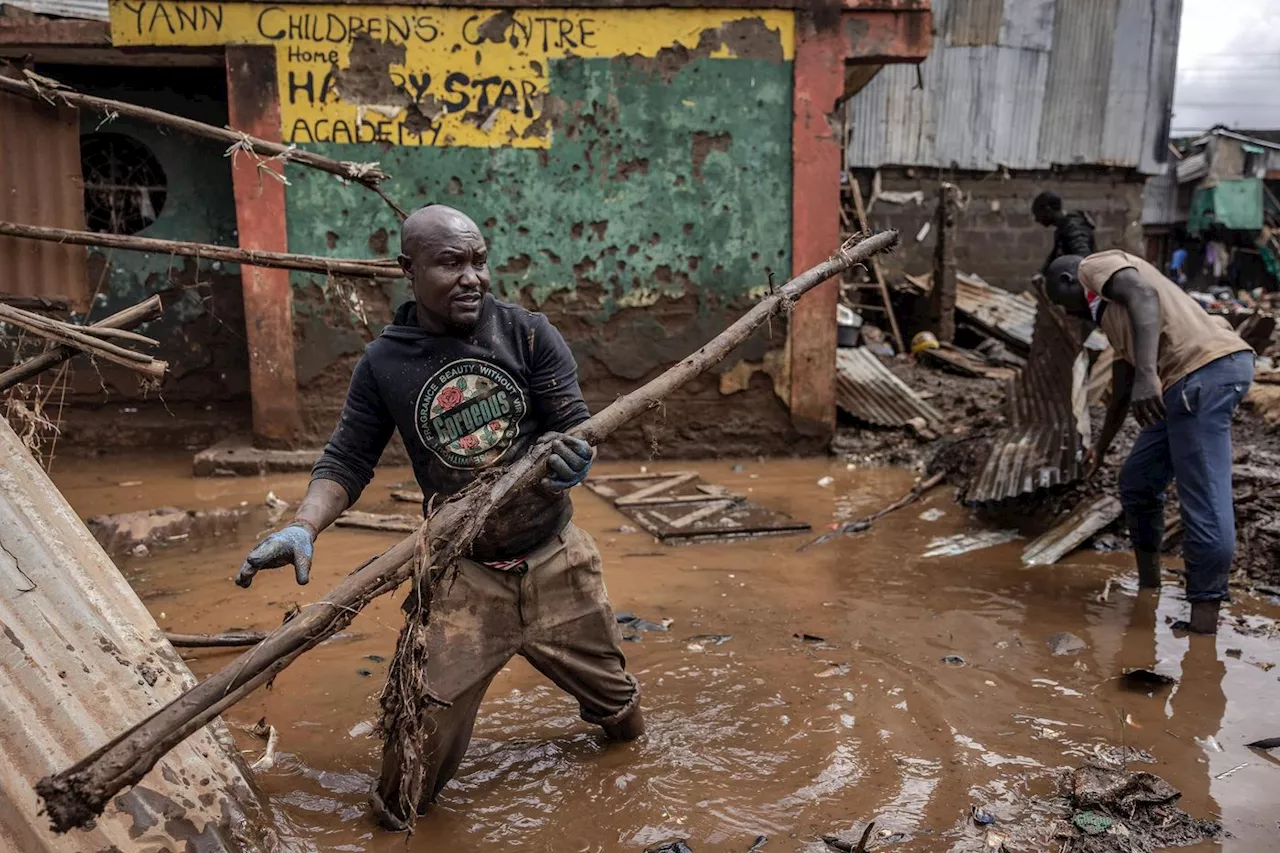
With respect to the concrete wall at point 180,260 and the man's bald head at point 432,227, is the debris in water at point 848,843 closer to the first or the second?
the man's bald head at point 432,227

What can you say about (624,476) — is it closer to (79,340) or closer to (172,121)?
(172,121)

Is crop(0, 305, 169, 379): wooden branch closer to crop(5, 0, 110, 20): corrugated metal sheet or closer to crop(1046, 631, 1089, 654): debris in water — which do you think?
crop(1046, 631, 1089, 654): debris in water

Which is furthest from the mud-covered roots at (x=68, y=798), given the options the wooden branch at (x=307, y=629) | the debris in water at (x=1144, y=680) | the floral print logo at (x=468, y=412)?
the debris in water at (x=1144, y=680)

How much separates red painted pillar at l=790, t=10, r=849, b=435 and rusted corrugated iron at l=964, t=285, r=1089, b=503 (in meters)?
1.47

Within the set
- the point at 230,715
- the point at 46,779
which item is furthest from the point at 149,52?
the point at 46,779

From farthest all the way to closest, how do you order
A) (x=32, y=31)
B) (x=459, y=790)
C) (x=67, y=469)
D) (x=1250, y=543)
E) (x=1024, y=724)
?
1. (x=67, y=469)
2. (x=32, y=31)
3. (x=1250, y=543)
4. (x=1024, y=724)
5. (x=459, y=790)

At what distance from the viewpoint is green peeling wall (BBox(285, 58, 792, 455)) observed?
6.92 meters

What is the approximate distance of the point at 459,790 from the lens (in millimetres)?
2820

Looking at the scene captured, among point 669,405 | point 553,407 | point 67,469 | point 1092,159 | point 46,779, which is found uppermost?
point 1092,159

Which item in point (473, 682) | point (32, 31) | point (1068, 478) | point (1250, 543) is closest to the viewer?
point (473, 682)

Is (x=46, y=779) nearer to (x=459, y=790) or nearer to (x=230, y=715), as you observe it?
(x=459, y=790)

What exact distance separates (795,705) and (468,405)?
164 centimetres

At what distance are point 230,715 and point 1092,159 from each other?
Answer: 14856 mm

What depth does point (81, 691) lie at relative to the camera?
7.38 ft
